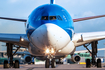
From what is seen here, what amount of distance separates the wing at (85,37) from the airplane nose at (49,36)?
11.5 feet

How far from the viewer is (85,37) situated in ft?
52.7

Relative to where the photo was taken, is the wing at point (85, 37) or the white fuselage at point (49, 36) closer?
the white fuselage at point (49, 36)

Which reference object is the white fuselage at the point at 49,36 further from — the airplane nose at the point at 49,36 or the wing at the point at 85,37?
the wing at the point at 85,37

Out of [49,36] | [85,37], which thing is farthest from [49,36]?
[85,37]

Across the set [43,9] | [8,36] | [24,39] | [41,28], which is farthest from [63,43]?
[8,36]

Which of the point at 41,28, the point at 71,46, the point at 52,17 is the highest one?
the point at 52,17

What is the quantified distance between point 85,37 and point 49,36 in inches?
241

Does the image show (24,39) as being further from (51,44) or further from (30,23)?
(51,44)

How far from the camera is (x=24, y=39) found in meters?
15.1

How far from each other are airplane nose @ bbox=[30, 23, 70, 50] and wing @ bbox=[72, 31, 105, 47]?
351 cm

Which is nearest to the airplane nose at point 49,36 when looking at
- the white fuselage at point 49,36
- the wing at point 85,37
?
the white fuselage at point 49,36

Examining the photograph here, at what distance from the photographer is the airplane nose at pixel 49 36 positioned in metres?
10.6

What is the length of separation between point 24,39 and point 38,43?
3.90 m

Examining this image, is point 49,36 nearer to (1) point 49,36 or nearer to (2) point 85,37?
(1) point 49,36
